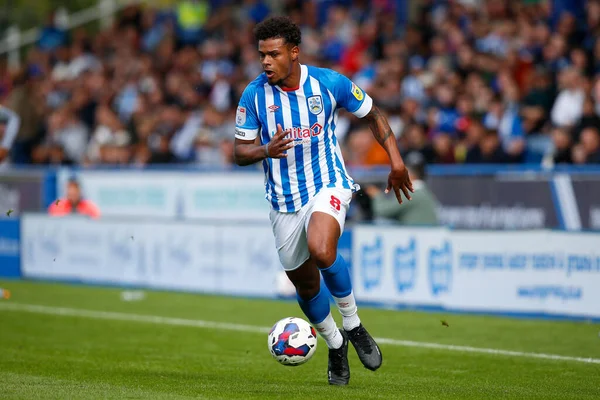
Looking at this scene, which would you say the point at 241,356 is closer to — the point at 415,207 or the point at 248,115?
the point at 248,115

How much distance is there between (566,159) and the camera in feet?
50.5

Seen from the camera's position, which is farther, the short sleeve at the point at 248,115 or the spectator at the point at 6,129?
the spectator at the point at 6,129

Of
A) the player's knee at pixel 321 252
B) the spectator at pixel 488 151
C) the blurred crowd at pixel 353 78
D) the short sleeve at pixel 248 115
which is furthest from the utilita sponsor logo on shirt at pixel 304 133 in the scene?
the spectator at pixel 488 151

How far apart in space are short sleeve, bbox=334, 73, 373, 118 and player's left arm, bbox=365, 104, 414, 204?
0.23 feet

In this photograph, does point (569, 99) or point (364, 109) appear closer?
point (364, 109)

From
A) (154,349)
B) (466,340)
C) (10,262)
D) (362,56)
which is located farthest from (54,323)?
(362,56)

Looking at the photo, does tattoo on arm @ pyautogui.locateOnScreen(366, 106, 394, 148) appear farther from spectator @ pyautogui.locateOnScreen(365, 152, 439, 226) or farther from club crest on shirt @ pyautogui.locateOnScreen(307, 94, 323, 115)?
spectator @ pyautogui.locateOnScreen(365, 152, 439, 226)

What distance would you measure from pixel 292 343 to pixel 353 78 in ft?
40.9

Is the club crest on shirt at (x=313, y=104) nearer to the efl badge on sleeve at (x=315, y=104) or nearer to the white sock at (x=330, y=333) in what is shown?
the efl badge on sleeve at (x=315, y=104)

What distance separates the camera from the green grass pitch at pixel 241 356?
7.70 meters

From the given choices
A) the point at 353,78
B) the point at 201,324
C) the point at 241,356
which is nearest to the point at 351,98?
the point at 241,356

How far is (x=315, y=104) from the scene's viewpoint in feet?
26.1

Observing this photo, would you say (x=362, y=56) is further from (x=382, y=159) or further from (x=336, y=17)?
(x=382, y=159)

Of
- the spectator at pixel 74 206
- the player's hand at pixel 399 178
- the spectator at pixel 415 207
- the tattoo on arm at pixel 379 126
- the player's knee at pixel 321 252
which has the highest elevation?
the tattoo on arm at pixel 379 126
